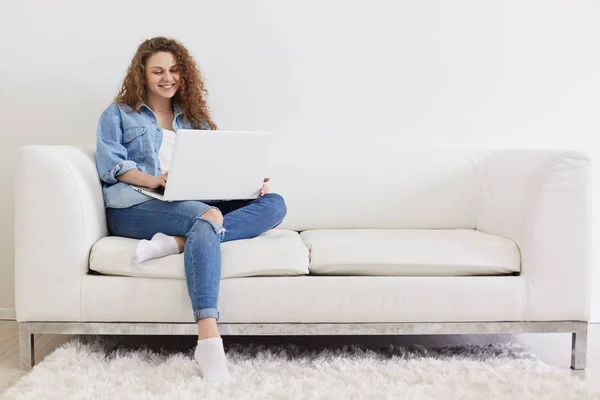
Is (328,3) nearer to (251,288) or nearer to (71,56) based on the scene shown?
(71,56)

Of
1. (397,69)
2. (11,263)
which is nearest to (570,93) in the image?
(397,69)

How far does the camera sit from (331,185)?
275 centimetres

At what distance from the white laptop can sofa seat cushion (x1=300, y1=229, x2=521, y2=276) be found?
318mm

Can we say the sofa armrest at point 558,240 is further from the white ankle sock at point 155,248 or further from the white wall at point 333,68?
the white ankle sock at point 155,248

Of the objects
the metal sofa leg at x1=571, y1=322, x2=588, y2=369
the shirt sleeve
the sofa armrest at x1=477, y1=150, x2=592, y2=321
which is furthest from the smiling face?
the metal sofa leg at x1=571, y1=322, x2=588, y2=369

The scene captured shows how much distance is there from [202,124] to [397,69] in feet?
2.95

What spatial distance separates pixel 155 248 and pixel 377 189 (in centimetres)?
101

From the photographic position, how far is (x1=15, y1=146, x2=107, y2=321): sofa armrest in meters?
2.09

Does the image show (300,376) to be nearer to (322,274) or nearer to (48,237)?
(322,274)

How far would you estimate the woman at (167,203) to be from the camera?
203cm

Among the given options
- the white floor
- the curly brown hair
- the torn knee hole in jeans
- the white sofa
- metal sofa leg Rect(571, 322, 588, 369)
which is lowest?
the white floor

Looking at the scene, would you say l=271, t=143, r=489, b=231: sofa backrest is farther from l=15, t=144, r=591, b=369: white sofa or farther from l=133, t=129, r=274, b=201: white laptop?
l=133, t=129, r=274, b=201: white laptop

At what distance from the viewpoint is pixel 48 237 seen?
2.11 meters

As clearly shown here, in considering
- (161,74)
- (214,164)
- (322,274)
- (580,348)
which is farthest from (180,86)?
(580,348)
